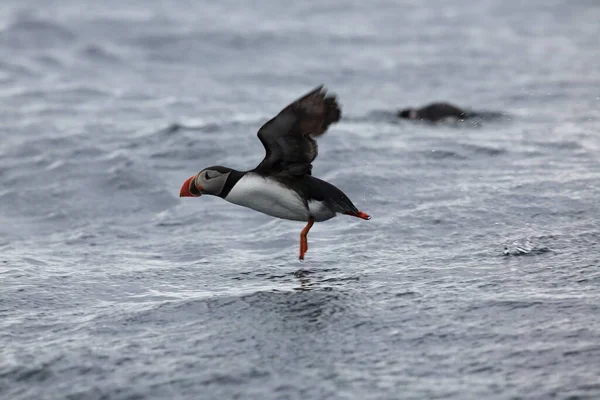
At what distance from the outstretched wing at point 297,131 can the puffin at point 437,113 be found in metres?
7.98

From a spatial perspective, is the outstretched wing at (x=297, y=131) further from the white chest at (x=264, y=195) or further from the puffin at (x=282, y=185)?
the white chest at (x=264, y=195)

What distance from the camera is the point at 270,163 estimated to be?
306 inches

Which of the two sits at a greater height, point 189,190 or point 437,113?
point 437,113

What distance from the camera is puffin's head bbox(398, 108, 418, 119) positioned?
15742 mm

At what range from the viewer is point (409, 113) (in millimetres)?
15852

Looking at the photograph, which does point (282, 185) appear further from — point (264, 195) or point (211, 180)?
point (211, 180)

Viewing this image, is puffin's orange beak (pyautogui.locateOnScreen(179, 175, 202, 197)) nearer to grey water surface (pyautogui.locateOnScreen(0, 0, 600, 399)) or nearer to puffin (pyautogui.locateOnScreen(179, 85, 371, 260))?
puffin (pyautogui.locateOnScreen(179, 85, 371, 260))

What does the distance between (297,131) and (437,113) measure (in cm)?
843

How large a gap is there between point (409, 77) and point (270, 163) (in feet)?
42.6

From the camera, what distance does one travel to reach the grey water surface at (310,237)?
5.82m

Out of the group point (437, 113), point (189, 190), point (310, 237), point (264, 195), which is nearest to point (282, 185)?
point (264, 195)

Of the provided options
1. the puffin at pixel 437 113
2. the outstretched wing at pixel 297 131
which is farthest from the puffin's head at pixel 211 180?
the puffin at pixel 437 113

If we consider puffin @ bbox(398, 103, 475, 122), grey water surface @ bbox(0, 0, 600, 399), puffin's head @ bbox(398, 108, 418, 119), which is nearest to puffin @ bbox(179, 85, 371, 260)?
grey water surface @ bbox(0, 0, 600, 399)

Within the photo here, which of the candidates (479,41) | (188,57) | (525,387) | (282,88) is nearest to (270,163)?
(525,387)
